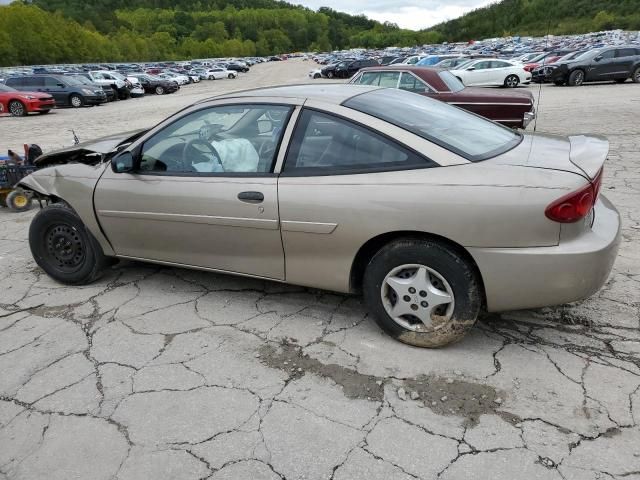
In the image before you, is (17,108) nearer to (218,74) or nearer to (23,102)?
(23,102)

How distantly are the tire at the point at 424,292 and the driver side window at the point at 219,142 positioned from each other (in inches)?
38.9

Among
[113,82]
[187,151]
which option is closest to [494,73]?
[113,82]

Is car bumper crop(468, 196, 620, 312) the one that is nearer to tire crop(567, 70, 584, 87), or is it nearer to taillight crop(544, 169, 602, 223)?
taillight crop(544, 169, 602, 223)

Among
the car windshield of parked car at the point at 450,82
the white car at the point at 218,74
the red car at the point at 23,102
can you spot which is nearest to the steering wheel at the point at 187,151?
the car windshield of parked car at the point at 450,82

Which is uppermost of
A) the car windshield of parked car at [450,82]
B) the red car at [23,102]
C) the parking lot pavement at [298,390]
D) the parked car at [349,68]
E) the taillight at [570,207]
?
the taillight at [570,207]

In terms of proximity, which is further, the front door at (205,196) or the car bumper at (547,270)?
the front door at (205,196)

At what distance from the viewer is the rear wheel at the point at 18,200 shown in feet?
20.7

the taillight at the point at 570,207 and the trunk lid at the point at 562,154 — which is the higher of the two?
the trunk lid at the point at 562,154

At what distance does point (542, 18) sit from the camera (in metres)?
117

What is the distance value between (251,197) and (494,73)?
2150 centimetres

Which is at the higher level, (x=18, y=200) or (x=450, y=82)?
(x=450, y=82)

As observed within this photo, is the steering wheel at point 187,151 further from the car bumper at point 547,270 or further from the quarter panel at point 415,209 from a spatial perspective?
the car bumper at point 547,270

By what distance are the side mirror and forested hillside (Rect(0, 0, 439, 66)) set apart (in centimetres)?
7895

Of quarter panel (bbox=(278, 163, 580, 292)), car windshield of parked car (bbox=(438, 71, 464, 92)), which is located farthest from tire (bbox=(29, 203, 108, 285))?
car windshield of parked car (bbox=(438, 71, 464, 92))
